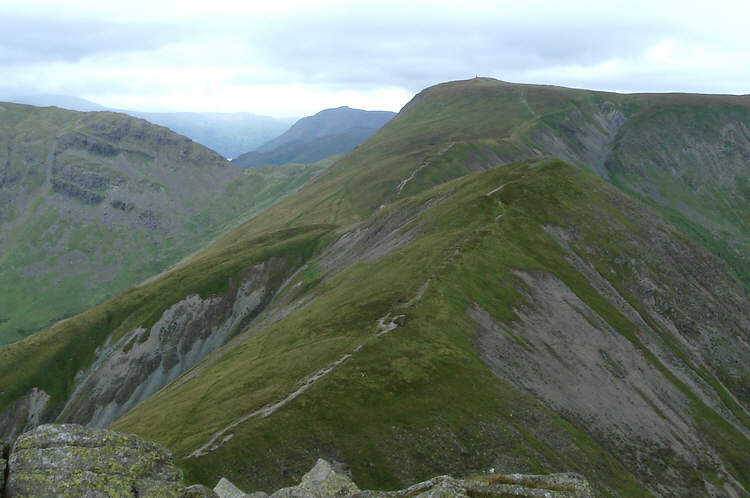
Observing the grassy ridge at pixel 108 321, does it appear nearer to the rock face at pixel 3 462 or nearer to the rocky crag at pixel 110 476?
the rock face at pixel 3 462

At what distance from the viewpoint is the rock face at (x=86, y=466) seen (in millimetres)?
18156

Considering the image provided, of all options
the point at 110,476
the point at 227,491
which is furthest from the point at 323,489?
the point at 227,491

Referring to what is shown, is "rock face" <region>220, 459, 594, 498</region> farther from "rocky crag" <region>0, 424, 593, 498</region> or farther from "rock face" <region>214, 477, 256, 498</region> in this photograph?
"rock face" <region>214, 477, 256, 498</region>

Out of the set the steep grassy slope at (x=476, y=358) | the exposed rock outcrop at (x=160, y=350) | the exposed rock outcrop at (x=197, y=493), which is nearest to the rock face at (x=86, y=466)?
the exposed rock outcrop at (x=197, y=493)

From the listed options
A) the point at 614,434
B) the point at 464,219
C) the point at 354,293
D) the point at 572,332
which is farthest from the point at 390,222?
the point at 614,434

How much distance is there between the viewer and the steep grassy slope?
45.7 m

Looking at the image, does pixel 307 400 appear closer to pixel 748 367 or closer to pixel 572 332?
pixel 572 332

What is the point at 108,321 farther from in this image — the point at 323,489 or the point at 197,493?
the point at 197,493

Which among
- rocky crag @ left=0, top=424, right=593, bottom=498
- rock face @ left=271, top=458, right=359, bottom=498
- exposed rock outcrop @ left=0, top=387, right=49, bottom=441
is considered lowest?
exposed rock outcrop @ left=0, top=387, right=49, bottom=441

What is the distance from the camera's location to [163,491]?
19.7 meters

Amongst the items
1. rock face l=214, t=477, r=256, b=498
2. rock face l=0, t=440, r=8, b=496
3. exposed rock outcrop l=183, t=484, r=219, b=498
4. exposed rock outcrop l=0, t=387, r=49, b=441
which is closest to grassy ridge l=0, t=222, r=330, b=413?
exposed rock outcrop l=0, t=387, r=49, b=441

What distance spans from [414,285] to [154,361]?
8507cm

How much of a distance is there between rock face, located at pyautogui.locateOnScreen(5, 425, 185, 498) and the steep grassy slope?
20.9 metres

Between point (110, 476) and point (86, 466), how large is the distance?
102 centimetres
